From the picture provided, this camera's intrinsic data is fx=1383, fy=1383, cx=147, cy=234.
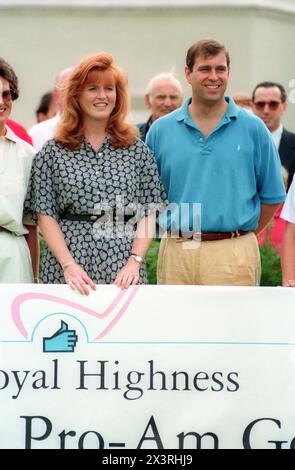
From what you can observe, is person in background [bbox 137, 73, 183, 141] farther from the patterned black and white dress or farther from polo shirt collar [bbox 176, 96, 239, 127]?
the patterned black and white dress

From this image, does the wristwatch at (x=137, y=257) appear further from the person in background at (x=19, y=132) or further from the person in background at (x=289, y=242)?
the person in background at (x=19, y=132)

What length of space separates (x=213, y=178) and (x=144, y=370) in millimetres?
1150

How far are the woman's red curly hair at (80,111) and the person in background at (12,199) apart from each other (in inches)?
10.0

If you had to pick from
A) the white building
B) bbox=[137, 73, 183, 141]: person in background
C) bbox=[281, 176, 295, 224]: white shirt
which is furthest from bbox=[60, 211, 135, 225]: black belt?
the white building

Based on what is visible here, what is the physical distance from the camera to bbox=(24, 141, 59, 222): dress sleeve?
682 centimetres

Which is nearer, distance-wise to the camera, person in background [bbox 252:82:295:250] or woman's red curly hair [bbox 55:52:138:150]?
woman's red curly hair [bbox 55:52:138:150]

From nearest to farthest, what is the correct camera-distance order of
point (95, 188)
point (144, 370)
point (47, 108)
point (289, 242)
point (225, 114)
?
1. point (144, 370)
2. point (95, 188)
3. point (289, 242)
4. point (225, 114)
5. point (47, 108)

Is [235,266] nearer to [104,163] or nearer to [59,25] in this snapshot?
[104,163]

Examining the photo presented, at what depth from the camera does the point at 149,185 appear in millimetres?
6977

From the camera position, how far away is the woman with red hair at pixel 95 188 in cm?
681

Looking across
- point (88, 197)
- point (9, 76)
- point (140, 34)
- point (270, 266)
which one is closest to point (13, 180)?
point (88, 197)

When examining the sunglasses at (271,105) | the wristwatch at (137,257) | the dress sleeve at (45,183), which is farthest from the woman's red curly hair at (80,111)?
the sunglasses at (271,105)

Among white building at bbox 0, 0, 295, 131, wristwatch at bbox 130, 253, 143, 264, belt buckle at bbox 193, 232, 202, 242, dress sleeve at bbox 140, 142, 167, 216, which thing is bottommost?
wristwatch at bbox 130, 253, 143, 264

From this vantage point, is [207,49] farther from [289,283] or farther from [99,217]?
[289,283]
